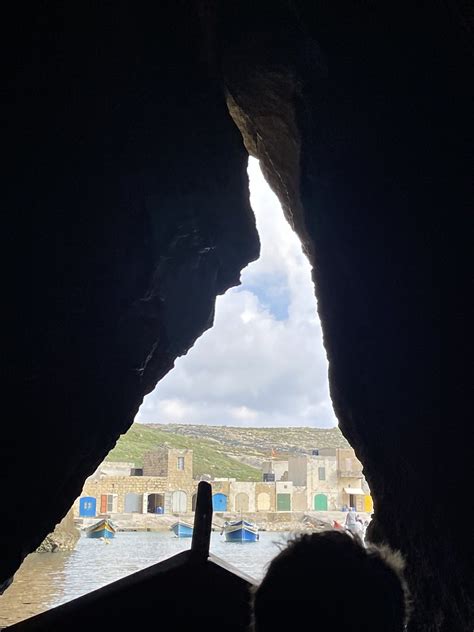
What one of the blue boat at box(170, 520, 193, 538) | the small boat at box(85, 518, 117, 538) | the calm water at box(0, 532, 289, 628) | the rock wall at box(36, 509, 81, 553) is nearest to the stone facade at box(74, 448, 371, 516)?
the calm water at box(0, 532, 289, 628)

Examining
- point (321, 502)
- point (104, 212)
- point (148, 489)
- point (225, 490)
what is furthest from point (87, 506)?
point (104, 212)

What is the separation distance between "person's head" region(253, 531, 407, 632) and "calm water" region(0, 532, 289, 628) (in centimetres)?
907

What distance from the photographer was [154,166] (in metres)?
7.36

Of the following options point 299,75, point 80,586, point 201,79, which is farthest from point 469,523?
point 80,586

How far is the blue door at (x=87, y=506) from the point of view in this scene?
56.0 metres

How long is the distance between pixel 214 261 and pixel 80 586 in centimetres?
1663

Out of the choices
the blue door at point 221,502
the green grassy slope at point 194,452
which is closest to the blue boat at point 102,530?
the blue door at point 221,502

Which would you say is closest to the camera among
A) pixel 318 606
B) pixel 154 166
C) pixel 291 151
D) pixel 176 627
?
pixel 318 606

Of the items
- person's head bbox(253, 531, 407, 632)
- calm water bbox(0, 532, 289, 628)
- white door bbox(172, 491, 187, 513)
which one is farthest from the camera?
white door bbox(172, 491, 187, 513)

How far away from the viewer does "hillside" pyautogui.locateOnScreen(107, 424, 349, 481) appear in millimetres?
75125

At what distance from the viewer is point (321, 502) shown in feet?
Result: 193

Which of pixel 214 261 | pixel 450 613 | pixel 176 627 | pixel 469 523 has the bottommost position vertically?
pixel 450 613

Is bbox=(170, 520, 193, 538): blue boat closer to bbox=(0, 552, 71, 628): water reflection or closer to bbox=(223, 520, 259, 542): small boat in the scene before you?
bbox=(223, 520, 259, 542): small boat

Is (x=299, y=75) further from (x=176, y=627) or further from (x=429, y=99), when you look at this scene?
(x=176, y=627)
